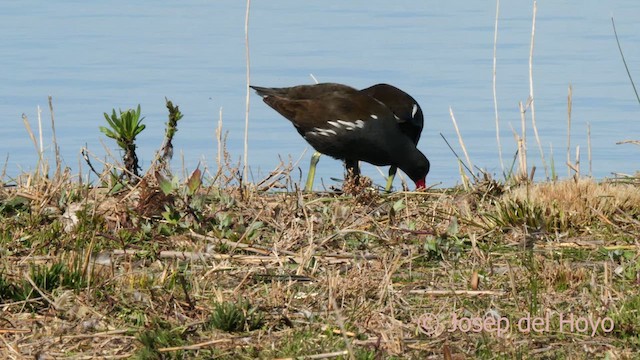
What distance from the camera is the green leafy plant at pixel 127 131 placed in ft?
22.4

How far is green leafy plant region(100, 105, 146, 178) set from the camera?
684 cm

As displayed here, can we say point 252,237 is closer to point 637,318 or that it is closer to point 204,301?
point 204,301

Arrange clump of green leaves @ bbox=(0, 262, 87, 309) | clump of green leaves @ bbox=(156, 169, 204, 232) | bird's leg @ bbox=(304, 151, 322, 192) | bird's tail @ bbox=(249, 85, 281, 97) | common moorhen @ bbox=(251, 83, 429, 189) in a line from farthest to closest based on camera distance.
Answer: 1. bird's tail @ bbox=(249, 85, 281, 97)
2. common moorhen @ bbox=(251, 83, 429, 189)
3. bird's leg @ bbox=(304, 151, 322, 192)
4. clump of green leaves @ bbox=(156, 169, 204, 232)
5. clump of green leaves @ bbox=(0, 262, 87, 309)

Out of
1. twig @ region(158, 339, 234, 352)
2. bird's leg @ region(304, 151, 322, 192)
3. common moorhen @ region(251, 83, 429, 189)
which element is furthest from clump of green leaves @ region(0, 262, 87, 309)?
common moorhen @ region(251, 83, 429, 189)

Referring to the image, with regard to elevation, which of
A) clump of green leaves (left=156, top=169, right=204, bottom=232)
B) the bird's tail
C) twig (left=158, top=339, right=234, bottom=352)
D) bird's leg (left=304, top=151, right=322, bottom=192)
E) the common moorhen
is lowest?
twig (left=158, top=339, right=234, bottom=352)

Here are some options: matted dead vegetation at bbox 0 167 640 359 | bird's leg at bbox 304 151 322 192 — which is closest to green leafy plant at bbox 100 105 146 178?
matted dead vegetation at bbox 0 167 640 359

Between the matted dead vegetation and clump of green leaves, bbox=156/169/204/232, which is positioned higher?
clump of green leaves, bbox=156/169/204/232

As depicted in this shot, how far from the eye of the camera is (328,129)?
29.8 feet

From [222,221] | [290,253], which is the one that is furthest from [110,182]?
[290,253]

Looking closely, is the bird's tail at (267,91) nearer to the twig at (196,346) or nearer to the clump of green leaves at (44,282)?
the clump of green leaves at (44,282)

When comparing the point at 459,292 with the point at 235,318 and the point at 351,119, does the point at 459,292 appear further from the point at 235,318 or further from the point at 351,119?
the point at 351,119

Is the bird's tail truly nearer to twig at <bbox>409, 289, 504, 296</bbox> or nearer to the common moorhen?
the common moorhen

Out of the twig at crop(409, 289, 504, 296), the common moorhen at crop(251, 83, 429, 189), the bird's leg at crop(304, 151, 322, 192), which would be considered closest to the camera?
the twig at crop(409, 289, 504, 296)

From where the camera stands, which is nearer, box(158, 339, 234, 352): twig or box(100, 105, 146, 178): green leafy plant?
box(158, 339, 234, 352): twig
